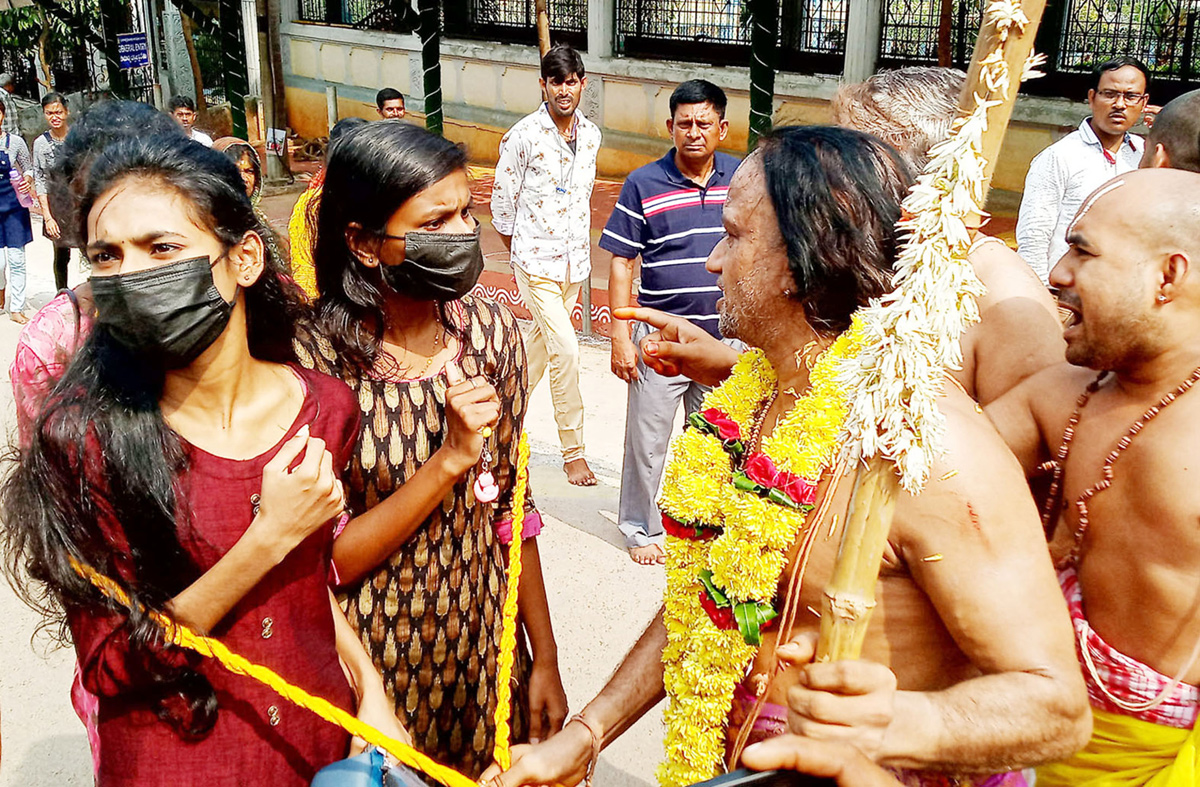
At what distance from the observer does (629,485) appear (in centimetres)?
501

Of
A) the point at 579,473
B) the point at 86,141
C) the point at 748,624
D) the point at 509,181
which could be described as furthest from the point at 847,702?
the point at 509,181

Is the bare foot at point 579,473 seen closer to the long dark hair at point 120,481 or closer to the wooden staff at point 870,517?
the long dark hair at point 120,481

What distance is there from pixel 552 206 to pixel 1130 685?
457 cm

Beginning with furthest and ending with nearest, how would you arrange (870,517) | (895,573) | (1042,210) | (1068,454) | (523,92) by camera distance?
(523,92) → (1042,210) → (1068,454) → (895,573) → (870,517)

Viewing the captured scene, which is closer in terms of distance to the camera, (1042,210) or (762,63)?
(1042,210)

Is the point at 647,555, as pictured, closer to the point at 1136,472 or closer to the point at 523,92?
the point at 1136,472

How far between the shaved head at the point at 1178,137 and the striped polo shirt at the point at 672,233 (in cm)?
221

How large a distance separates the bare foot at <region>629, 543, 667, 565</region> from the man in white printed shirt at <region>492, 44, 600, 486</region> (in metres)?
0.94

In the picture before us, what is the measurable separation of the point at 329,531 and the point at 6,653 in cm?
306

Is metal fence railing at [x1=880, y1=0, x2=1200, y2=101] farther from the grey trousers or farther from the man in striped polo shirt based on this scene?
the grey trousers

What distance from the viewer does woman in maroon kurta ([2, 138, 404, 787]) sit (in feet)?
5.70

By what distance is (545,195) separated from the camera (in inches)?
238

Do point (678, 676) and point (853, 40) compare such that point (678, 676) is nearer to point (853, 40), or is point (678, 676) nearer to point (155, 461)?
point (155, 461)

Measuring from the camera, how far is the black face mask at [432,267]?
2307 mm
